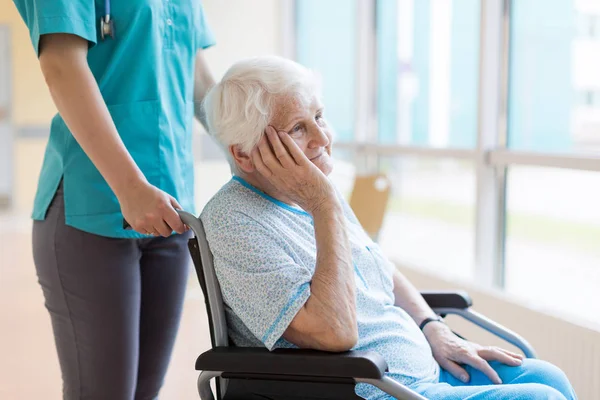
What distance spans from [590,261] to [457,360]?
12.2m

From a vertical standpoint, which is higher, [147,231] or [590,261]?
[147,231]

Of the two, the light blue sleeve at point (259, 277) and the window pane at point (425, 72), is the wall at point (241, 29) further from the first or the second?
the light blue sleeve at point (259, 277)

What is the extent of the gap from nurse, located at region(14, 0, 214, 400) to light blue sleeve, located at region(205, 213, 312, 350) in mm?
118

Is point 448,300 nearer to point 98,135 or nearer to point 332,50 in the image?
point 98,135

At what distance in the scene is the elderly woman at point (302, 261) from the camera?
53.9 inches

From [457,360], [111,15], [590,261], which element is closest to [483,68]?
[457,360]

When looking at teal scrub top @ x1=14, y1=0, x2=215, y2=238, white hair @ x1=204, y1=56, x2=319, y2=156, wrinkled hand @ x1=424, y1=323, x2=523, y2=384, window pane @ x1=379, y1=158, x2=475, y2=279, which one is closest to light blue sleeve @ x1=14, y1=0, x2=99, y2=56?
teal scrub top @ x1=14, y1=0, x2=215, y2=238

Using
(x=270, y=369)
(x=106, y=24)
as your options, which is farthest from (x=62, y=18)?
(x=270, y=369)

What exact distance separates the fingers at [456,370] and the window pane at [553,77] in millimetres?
1800

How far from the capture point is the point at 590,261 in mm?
12805

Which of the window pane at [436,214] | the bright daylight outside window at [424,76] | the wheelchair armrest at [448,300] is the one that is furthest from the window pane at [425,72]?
the window pane at [436,214]

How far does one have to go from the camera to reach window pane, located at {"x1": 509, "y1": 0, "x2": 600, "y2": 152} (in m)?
3.30

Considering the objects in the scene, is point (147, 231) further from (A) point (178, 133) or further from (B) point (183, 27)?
(B) point (183, 27)

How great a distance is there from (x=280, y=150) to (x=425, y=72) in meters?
4.37
